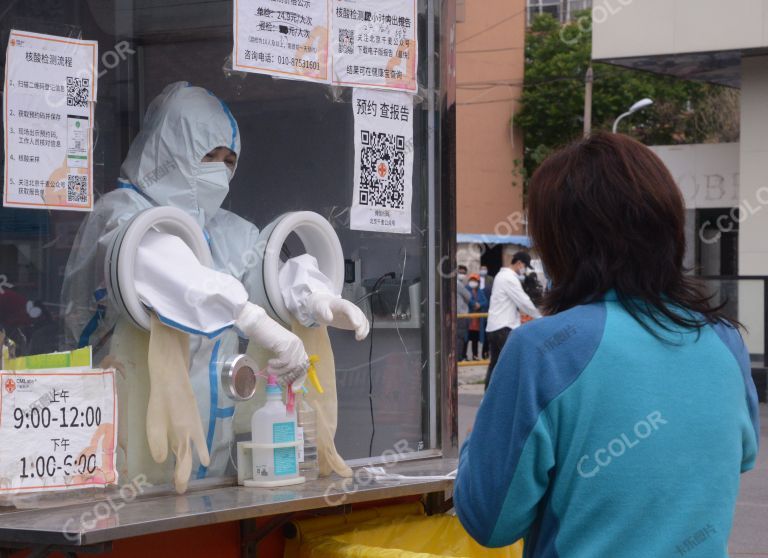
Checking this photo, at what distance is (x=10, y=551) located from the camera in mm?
2791

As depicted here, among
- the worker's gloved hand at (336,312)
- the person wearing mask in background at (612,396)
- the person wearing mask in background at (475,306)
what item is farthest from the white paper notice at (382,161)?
the person wearing mask in background at (475,306)

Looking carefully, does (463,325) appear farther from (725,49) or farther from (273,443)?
(273,443)

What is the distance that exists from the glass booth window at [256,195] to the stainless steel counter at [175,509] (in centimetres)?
43

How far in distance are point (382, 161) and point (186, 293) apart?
1.10m

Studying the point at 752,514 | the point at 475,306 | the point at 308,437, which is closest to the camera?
the point at 308,437

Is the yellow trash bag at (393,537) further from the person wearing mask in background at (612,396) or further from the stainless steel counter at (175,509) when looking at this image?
the person wearing mask in background at (612,396)

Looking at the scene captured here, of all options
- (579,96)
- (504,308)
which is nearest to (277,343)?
(504,308)

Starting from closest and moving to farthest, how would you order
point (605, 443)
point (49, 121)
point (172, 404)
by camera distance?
point (605, 443) < point (49, 121) < point (172, 404)

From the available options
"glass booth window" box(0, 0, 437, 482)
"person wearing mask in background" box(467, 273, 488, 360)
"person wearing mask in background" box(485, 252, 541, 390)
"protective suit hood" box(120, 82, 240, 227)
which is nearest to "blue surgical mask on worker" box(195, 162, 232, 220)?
"protective suit hood" box(120, 82, 240, 227)

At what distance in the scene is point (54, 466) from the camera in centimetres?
298

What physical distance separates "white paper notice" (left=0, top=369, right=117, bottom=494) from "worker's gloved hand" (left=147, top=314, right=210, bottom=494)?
117 millimetres

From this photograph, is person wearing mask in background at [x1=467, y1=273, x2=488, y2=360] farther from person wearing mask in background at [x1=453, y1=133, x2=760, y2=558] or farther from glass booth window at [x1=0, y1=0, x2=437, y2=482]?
person wearing mask in background at [x1=453, y1=133, x2=760, y2=558]

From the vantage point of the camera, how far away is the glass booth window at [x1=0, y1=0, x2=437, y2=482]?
3.23 meters

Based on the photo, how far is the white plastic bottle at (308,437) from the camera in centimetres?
364
